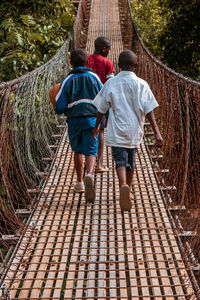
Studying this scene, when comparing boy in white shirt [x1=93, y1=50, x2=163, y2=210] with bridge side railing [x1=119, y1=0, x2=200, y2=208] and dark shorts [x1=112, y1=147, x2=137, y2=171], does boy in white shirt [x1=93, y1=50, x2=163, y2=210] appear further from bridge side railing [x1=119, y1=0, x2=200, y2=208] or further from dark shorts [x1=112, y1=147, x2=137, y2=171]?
bridge side railing [x1=119, y1=0, x2=200, y2=208]

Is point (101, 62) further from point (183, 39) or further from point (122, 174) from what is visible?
point (183, 39)

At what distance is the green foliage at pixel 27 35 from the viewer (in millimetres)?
A: 5645

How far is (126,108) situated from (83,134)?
1.57 feet

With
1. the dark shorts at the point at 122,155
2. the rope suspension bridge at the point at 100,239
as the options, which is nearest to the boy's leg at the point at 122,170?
the dark shorts at the point at 122,155

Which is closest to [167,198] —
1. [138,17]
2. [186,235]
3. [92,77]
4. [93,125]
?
[186,235]

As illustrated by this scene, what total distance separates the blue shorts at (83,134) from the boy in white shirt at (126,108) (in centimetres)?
29

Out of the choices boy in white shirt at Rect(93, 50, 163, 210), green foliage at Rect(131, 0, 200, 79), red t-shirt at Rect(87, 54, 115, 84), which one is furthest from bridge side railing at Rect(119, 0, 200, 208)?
green foliage at Rect(131, 0, 200, 79)

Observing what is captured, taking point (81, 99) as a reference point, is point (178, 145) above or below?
below

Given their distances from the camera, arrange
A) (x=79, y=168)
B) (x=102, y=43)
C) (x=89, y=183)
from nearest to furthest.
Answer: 1. (x=89, y=183)
2. (x=79, y=168)
3. (x=102, y=43)

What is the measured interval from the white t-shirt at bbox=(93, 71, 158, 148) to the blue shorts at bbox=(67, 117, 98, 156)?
0.33 m

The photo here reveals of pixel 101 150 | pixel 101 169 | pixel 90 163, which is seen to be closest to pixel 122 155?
pixel 90 163

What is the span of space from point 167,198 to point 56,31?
5262mm

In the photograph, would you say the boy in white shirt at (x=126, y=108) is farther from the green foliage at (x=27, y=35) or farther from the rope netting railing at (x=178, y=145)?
the green foliage at (x=27, y=35)

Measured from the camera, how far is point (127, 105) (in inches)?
92.0
